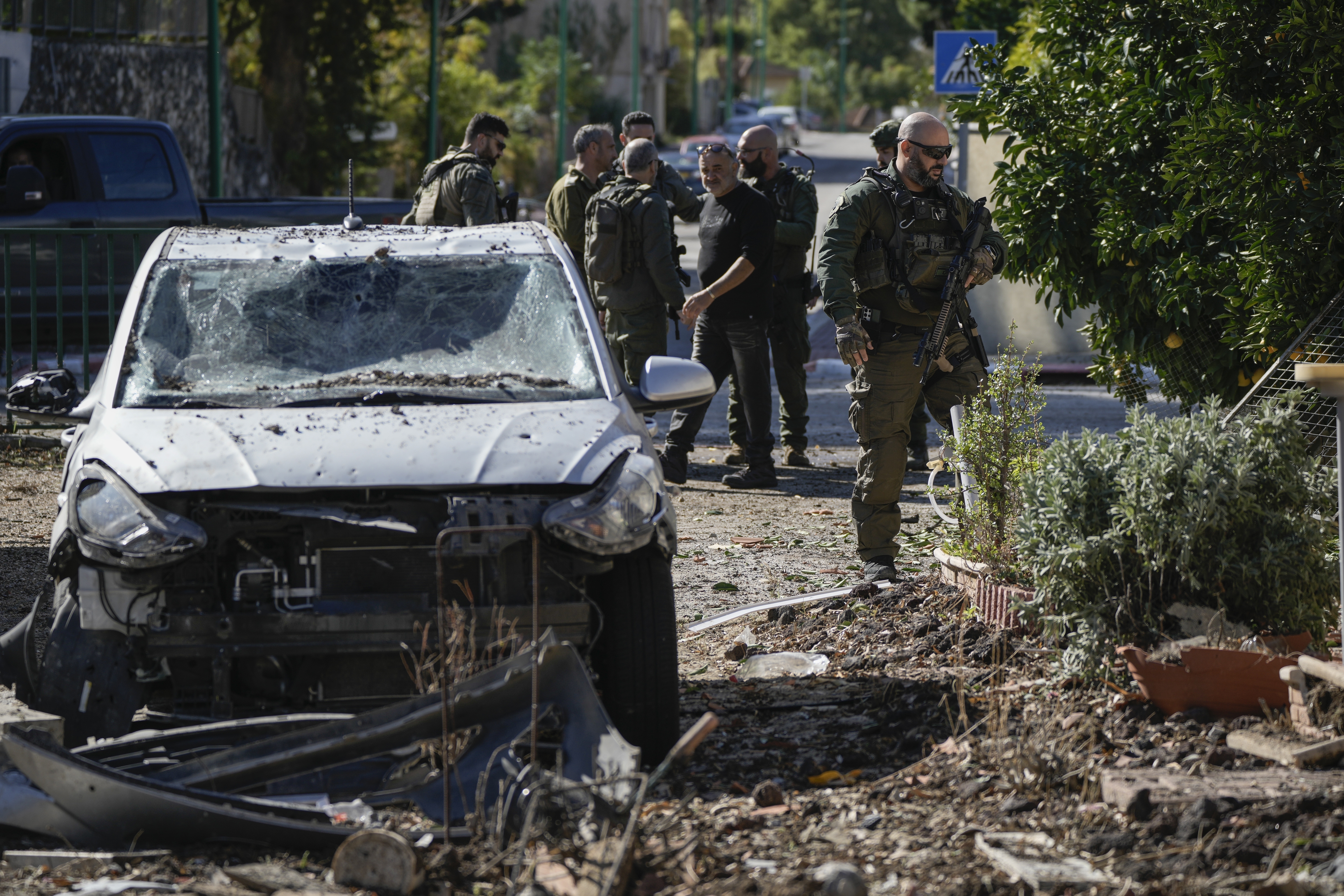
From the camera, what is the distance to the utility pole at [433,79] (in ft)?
86.3

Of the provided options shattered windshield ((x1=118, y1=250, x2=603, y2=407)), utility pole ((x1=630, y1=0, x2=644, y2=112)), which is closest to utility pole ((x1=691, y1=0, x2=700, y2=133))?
utility pole ((x1=630, y1=0, x2=644, y2=112))

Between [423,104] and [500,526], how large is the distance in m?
29.8

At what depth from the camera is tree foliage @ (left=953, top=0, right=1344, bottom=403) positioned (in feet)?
20.1

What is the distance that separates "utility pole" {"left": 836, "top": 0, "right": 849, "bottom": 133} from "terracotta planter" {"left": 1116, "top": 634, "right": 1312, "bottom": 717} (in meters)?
94.4

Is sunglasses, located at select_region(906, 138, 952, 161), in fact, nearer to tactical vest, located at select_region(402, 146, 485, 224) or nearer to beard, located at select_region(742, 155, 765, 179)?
beard, located at select_region(742, 155, 765, 179)

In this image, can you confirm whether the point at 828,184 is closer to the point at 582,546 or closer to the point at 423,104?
the point at 423,104

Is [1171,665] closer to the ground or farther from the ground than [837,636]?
farther from the ground

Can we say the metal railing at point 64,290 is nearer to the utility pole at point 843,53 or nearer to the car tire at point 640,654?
the car tire at point 640,654

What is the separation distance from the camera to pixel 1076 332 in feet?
49.1

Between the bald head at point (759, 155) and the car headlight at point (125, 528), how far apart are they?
616cm

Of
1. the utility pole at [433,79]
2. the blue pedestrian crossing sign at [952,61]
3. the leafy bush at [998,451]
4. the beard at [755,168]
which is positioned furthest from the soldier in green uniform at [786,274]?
the utility pole at [433,79]

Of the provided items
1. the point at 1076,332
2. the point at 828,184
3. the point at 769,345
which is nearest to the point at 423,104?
the point at 828,184

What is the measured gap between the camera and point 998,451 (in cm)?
604

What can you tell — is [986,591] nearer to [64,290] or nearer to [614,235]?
[614,235]
